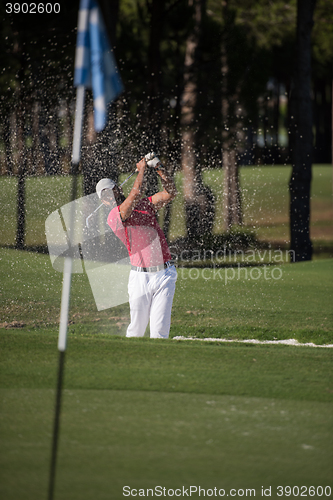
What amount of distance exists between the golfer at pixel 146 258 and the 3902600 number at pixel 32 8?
8.32 m

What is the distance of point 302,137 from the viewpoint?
40.0ft

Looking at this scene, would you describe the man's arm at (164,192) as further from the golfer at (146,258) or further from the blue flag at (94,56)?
the blue flag at (94,56)

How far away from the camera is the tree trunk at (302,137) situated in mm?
11789

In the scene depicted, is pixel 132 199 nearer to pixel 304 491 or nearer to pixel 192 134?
pixel 304 491

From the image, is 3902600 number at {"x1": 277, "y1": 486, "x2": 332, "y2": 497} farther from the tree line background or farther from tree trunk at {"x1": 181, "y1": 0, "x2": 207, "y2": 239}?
tree trunk at {"x1": 181, "y1": 0, "x2": 207, "y2": 239}

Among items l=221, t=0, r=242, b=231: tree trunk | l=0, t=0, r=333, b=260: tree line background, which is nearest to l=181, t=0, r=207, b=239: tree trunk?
l=0, t=0, r=333, b=260: tree line background

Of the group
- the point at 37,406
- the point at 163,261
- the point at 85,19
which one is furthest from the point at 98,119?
the point at 37,406

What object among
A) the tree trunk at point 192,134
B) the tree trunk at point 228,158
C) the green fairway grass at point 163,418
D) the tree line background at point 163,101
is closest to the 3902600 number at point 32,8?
the tree line background at point 163,101

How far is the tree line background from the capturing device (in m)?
11.8

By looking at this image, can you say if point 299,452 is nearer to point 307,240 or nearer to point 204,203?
point 307,240

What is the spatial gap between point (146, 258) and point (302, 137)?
8297mm

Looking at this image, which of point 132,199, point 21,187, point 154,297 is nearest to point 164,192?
point 132,199

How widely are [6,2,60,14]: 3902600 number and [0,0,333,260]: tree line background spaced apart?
0.11m

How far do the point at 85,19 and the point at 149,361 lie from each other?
2916 mm
